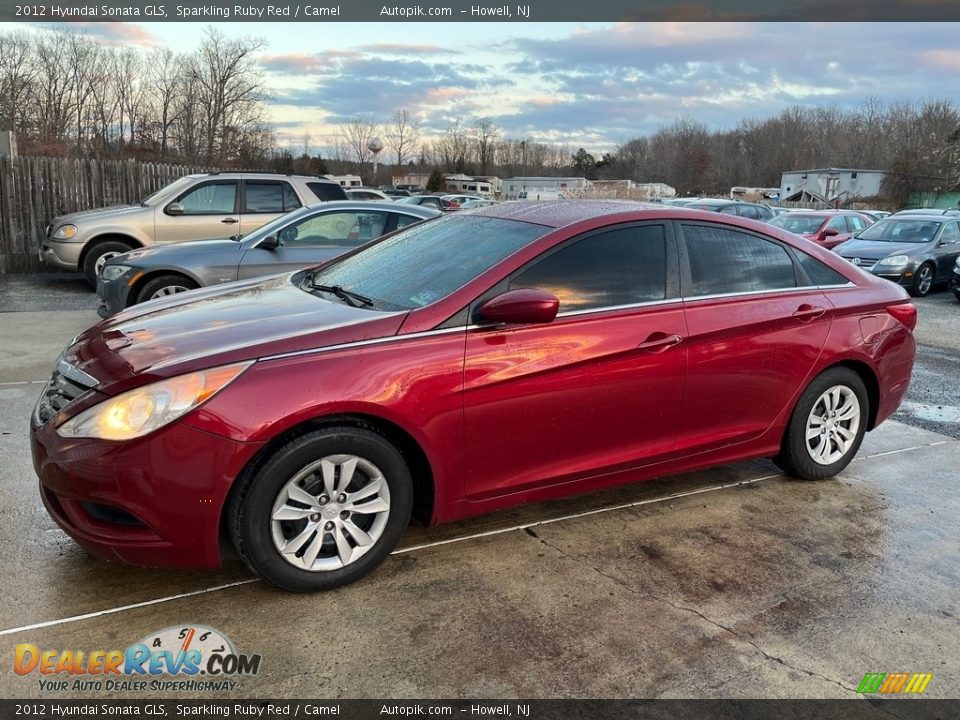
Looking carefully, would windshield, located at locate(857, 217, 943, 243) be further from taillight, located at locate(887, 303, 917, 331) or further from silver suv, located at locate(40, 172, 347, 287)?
taillight, located at locate(887, 303, 917, 331)

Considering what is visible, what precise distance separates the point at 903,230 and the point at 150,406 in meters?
15.9

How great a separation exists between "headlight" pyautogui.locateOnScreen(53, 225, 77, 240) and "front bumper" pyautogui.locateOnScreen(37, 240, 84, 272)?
0.09 metres

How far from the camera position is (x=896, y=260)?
13.5 metres

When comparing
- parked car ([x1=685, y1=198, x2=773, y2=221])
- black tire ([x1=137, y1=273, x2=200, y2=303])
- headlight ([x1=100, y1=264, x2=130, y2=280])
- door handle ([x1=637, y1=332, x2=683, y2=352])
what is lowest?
black tire ([x1=137, y1=273, x2=200, y2=303])

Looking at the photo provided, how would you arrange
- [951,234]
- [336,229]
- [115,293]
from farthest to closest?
[951,234] < [336,229] < [115,293]

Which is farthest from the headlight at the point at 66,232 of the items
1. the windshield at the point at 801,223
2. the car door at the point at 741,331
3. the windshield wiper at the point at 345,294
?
the windshield at the point at 801,223

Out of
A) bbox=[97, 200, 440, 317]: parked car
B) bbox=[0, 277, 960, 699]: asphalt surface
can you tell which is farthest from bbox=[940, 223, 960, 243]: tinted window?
bbox=[0, 277, 960, 699]: asphalt surface

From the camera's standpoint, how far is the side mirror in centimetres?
314

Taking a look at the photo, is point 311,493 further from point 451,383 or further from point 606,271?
point 606,271

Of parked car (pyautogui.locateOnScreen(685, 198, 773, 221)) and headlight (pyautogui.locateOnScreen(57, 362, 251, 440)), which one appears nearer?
headlight (pyautogui.locateOnScreen(57, 362, 251, 440))

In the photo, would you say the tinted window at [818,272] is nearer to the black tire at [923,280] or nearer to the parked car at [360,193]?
the parked car at [360,193]

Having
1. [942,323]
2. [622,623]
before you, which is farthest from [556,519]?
Result: [942,323]

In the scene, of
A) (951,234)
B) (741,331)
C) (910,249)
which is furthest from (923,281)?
(741,331)

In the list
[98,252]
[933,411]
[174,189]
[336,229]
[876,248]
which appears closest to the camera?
[933,411]
